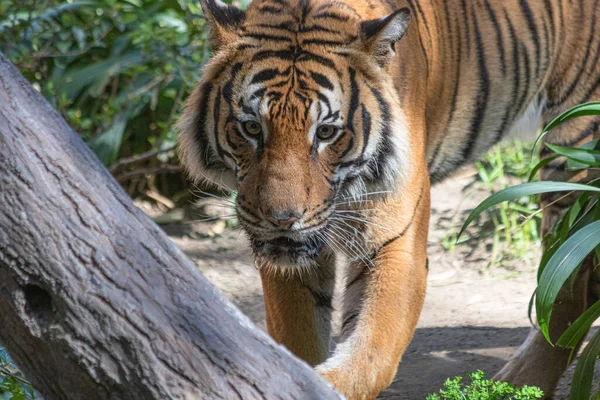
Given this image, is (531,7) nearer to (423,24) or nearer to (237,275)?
(423,24)

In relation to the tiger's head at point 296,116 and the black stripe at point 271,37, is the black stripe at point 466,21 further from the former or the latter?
the black stripe at point 271,37

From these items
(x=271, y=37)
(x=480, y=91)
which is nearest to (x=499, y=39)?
(x=480, y=91)

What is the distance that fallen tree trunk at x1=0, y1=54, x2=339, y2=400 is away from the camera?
1.79 metres

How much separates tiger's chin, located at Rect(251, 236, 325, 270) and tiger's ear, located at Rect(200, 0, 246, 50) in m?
0.66

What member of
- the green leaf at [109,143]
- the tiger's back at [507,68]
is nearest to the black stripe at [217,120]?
the tiger's back at [507,68]

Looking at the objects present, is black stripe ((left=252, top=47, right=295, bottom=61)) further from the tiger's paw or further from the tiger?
the tiger's paw

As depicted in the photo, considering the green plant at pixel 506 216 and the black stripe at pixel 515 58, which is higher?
the black stripe at pixel 515 58

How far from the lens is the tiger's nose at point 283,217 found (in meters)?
2.62

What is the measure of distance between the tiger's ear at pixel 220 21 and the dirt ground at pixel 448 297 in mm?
1289

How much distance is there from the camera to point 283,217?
2625 millimetres

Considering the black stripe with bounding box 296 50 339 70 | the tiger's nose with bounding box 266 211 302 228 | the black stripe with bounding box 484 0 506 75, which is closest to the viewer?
the tiger's nose with bounding box 266 211 302 228

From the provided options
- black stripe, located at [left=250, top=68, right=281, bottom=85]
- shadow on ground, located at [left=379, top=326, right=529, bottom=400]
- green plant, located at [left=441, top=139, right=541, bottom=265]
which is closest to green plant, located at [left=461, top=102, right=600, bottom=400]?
black stripe, located at [left=250, top=68, right=281, bottom=85]

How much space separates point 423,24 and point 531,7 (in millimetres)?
631

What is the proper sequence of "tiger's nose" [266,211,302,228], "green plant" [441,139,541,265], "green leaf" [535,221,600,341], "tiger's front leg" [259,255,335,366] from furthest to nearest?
1. "green plant" [441,139,541,265]
2. "tiger's front leg" [259,255,335,366]
3. "tiger's nose" [266,211,302,228]
4. "green leaf" [535,221,600,341]
